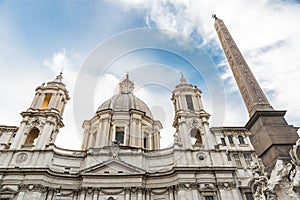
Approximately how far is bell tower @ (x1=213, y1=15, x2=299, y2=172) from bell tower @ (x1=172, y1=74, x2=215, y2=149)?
14.9m

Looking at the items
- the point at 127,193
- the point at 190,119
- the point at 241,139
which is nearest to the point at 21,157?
the point at 127,193

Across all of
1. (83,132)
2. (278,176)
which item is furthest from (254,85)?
(83,132)

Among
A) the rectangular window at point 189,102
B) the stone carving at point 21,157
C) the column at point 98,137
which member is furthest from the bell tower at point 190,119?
the stone carving at point 21,157

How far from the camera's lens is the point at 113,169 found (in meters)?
23.2

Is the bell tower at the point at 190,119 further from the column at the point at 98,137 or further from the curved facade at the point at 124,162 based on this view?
the column at the point at 98,137

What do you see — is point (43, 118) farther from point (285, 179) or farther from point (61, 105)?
point (285, 179)

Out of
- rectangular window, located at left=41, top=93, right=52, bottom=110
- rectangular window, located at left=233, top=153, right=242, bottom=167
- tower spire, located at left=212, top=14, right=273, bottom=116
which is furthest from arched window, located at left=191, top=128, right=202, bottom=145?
rectangular window, located at left=41, top=93, right=52, bottom=110

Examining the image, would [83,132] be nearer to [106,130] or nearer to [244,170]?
[106,130]

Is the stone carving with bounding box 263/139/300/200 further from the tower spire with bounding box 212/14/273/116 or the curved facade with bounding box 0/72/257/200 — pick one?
the curved facade with bounding box 0/72/257/200

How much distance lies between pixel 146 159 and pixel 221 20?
56.7 feet

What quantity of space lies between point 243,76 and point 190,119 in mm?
17088

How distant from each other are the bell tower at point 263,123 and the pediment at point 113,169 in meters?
15.2

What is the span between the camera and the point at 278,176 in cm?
766

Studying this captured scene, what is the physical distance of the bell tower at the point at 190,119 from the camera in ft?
85.4
